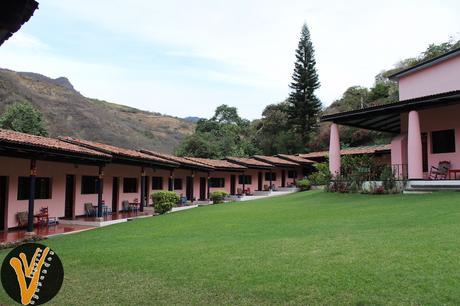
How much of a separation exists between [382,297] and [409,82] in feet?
63.5

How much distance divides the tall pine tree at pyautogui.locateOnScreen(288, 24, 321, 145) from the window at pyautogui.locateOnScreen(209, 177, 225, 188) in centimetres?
2173

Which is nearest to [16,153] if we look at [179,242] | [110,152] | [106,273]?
[110,152]

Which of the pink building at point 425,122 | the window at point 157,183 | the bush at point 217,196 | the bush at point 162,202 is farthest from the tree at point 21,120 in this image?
the pink building at point 425,122

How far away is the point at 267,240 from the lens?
9.09m

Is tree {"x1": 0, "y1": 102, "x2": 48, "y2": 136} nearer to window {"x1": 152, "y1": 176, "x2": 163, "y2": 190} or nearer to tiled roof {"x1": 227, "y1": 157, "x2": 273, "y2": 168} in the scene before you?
window {"x1": 152, "y1": 176, "x2": 163, "y2": 190}

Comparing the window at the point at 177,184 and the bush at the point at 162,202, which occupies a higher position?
the window at the point at 177,184

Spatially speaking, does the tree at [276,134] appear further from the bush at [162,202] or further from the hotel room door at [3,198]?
the hotel room door at [3,198]

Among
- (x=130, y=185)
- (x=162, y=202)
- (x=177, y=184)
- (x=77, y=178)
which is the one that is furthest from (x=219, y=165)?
(x=77, y=178)

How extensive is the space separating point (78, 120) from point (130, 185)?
156 ft

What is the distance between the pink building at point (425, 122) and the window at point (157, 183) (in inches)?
493

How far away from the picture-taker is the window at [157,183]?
89.0 feet

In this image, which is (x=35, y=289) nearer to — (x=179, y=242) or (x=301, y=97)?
(x=179, y=242)

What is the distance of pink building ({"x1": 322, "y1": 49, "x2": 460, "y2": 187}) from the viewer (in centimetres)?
1595

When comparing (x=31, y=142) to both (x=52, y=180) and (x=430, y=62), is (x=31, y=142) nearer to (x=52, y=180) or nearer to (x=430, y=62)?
(x=52, y=180)
